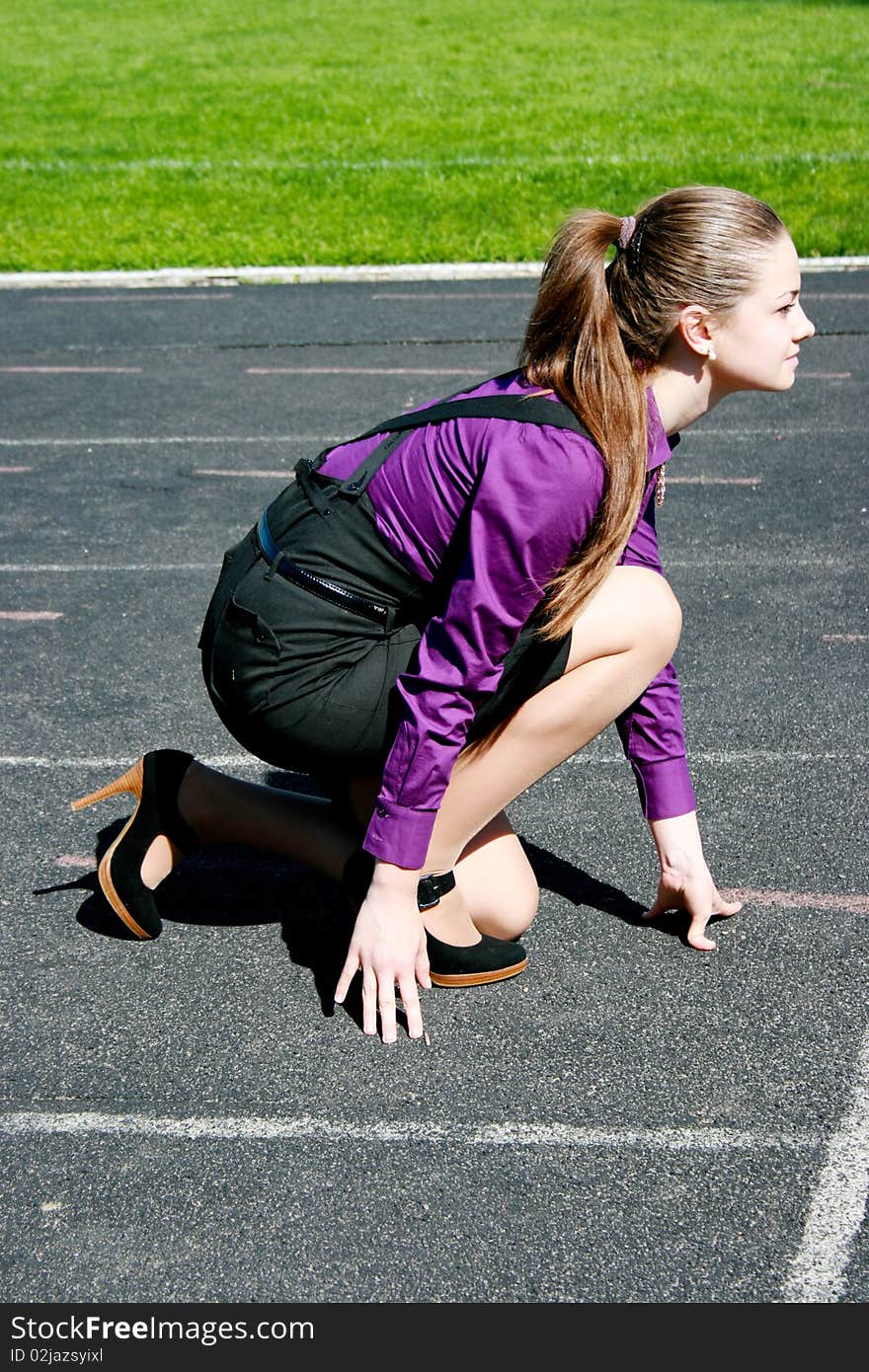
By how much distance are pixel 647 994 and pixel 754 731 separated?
1.36 meters

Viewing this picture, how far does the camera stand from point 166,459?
275 inches

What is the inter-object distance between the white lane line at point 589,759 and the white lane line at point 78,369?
4839mm

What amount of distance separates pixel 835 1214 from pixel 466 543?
1.35m

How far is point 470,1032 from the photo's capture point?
10.1 ft

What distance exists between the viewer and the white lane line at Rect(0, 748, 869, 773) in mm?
4137

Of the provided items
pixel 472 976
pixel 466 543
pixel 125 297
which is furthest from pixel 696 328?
pixel 125 297

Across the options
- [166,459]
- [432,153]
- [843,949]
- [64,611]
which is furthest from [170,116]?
[843,949]

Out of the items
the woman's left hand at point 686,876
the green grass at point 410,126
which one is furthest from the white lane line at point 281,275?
the woman's left hand at point 686,876

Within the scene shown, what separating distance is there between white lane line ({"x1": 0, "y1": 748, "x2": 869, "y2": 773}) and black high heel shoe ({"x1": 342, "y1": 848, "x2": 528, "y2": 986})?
3.53 ft

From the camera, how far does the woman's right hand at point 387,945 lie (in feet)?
9.06

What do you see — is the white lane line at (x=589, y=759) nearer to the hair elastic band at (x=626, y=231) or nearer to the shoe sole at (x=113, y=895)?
the shoe sole at (x=113, y=895)

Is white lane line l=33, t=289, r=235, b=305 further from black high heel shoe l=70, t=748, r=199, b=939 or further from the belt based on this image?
the belt

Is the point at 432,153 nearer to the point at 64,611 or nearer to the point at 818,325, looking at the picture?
the point at 818,325

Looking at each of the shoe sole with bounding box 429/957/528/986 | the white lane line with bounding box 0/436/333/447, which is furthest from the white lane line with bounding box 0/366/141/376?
the shoe sole with bounding box 429/957/528/986
